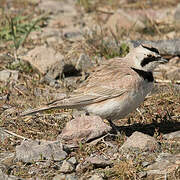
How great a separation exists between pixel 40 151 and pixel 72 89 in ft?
7.87

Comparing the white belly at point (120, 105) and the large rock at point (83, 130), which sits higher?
the white belly at point (120, 105)

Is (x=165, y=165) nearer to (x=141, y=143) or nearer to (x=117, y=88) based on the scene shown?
(x=141, y=143)

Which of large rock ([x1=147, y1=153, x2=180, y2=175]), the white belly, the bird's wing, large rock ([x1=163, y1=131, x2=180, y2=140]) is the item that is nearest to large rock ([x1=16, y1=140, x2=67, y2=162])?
the bird's wing

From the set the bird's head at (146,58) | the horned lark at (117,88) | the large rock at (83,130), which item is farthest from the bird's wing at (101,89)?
the large rock at (83,130)

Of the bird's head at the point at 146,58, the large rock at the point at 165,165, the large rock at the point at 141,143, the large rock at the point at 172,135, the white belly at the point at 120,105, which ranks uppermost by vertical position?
A: the bird's head at the point at 146,58

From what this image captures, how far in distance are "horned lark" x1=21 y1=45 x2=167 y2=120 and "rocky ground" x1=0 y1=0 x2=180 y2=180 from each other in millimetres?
198

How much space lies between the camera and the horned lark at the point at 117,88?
Result: 17.8ft

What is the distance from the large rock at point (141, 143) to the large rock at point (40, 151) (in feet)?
2.23

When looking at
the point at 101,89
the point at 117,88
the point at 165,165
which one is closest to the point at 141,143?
the point at 165,165

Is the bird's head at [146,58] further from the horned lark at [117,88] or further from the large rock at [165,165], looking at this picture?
the large rock at [165,165]

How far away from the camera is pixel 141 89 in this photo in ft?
17.8

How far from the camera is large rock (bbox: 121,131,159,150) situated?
16.7 feet

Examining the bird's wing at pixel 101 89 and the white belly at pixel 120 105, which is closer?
the white belly at pixel 120 105

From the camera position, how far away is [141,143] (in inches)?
201
